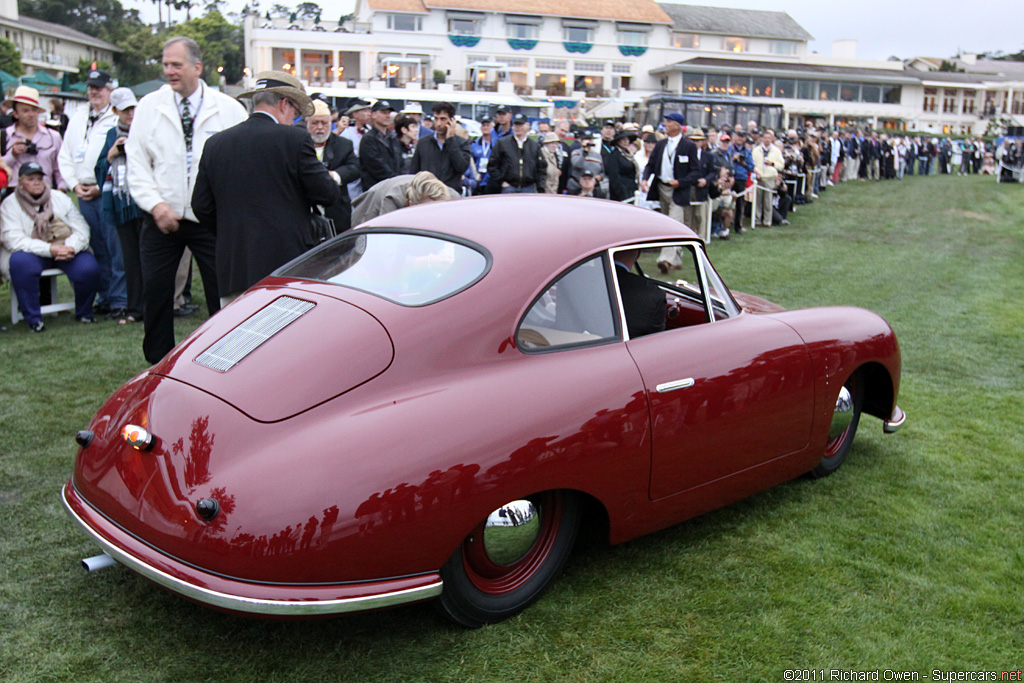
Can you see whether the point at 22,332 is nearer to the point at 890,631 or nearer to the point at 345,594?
the point at 345,594

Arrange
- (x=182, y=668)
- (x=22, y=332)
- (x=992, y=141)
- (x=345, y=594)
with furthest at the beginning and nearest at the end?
(x=992, y=141), (x=22, y=332), (x=182, y=668), (x=345, y=594)

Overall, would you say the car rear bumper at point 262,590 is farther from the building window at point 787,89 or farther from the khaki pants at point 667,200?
the building window at point 787,89

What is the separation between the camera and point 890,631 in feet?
10.8

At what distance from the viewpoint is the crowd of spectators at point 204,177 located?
5004 mm

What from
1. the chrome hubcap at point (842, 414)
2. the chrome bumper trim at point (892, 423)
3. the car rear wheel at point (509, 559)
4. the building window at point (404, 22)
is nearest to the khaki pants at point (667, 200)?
the chrome bumper trim at point (892, 423)

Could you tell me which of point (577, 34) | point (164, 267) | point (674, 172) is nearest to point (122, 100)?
point (164, 267)

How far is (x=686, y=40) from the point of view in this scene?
8819 centimetres

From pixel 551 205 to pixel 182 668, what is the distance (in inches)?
93.5

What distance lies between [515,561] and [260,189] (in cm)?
273

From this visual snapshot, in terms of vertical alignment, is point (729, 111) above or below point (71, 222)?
above

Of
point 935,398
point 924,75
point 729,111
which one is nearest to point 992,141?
point 729,111

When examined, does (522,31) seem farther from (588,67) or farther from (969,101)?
(969,101)

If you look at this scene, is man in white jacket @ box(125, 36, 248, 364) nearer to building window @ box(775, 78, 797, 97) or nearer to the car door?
the car door

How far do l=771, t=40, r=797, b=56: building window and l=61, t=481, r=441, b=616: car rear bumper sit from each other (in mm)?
99196
